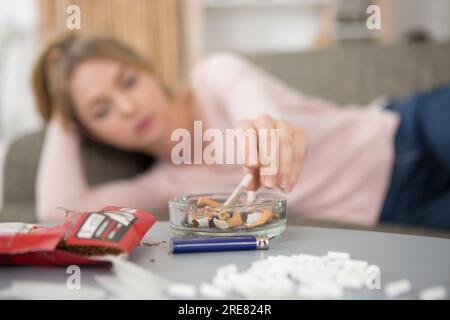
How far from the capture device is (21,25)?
2480mm

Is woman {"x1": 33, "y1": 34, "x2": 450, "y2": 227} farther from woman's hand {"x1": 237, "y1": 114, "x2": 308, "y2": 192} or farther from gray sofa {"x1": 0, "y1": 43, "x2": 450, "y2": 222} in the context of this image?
woman's hand {"x1": 237, "y1": 114, "x2": 308, "y2": 192}

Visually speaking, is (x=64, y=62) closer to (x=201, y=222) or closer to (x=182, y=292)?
(x=201, y=222)

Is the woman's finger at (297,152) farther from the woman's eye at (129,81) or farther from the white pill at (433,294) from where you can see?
the woman's eye at (129,81)

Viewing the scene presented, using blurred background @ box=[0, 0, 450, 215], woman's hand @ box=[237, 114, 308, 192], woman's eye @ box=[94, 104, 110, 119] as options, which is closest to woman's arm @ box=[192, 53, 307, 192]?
woman's hand @ box=[237, 114, 308, 192]

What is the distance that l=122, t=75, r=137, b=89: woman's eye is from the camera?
0.93 meters

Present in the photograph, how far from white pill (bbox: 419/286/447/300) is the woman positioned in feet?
1.90

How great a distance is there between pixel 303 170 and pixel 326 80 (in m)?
0.40

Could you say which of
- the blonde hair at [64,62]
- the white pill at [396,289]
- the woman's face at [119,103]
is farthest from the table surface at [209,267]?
the blonde hair at [64,62]

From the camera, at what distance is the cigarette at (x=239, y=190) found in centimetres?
42

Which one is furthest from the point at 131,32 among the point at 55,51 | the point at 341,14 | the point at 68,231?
the point at 68,231

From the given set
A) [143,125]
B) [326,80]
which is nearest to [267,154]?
[143,125]

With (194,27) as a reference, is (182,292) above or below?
below

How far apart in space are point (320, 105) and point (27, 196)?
64 cm

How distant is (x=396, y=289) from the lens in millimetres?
302
